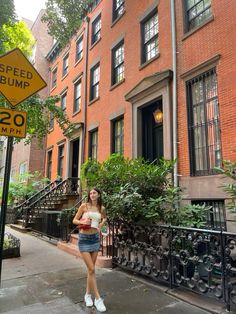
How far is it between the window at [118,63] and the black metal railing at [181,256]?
8.45 metres

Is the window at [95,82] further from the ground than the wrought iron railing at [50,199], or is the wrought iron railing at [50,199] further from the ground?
the window at [95,82]

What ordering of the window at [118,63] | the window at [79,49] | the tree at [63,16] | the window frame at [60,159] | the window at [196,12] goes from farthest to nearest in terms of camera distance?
the window frame at [60,159] → the window at [79,49] → the window at [118,63] → the tree at [63,16] → the window at [196,12]

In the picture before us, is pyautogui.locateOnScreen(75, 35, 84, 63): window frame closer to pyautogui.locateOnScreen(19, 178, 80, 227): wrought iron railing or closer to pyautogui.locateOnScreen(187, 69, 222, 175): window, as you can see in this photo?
pyautogui.locateOnScreen(19, 178, 80, 227): wrought iron railing

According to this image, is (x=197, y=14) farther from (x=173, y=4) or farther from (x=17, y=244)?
(x=17, y=244)

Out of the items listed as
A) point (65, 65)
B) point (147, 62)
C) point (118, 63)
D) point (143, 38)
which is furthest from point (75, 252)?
point (65, 65)

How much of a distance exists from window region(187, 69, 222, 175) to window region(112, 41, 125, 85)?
4751 millimetres

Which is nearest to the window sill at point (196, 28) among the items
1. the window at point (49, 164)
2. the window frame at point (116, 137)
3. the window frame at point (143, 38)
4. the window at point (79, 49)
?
the window frame at point (143, 38)

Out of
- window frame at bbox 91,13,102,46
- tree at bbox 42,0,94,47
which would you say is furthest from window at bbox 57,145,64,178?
tree at bbox 42,0,94,47

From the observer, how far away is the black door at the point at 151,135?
10.5m

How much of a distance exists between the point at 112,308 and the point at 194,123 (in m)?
6.04

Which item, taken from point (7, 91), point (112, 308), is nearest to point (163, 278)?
point (112, 308)

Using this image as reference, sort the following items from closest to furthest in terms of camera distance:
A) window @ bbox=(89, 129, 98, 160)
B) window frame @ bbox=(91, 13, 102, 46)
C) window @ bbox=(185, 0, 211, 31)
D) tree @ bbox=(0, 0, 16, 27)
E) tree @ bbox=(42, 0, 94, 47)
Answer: window @ bbox=(185, 0, 211, 31) < tree @ bbox=(0, 0, 16, 27) < tree @ bbox=(42, 0, 94, 47) < window @ bbox=(89, 129, 98, 160) < window frame @ bbox=(91, 13, 102, 46)

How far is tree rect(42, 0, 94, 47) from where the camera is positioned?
488 inches

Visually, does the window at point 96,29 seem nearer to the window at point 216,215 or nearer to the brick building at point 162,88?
the brick building at point 162,88
